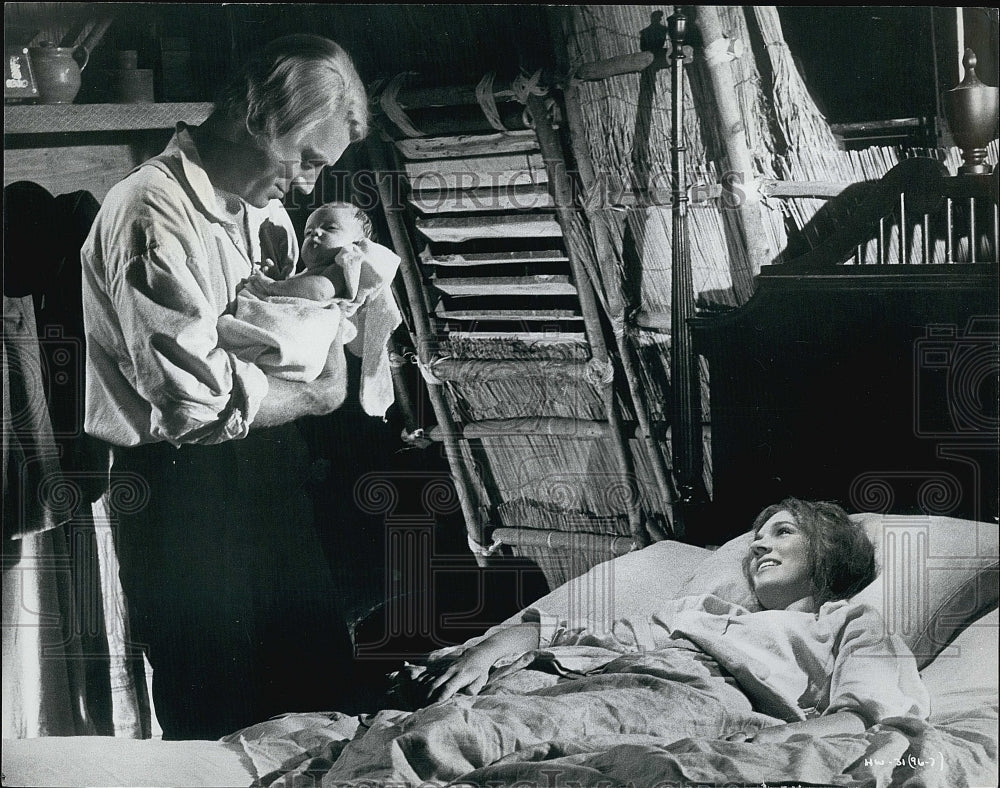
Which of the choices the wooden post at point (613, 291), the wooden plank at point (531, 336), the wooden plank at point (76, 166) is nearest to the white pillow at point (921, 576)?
the wooden post at point (613, 291)

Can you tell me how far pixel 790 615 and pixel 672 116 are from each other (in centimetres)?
126

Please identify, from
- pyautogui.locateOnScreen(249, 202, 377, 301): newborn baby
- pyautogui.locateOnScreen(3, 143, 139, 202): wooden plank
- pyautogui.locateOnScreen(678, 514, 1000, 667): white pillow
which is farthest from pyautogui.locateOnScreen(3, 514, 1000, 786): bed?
pyautogui.locateOnScreen(3, 143, 139, 202): wooden plank

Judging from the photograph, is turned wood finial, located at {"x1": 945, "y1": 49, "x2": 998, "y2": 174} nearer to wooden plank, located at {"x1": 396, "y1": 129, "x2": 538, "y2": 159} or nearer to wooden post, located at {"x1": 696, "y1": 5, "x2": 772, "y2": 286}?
wooden post, located at {"x1": 696, "y1": 5, "x2": 772, "y2": 286}

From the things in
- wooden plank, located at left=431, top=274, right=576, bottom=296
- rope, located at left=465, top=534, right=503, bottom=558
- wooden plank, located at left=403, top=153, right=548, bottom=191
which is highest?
wooden plank, located at left=403, top=153, right=548, bottom=191

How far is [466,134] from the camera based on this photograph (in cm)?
258

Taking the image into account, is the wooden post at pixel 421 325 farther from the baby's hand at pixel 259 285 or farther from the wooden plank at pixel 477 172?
the baby's hand at pixel 259 285

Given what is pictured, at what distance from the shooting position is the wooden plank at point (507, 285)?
261 cm

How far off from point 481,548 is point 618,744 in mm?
574

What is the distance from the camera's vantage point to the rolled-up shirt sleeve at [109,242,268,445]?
2.54 m

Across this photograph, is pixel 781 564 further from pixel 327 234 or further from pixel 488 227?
pixel 327 234

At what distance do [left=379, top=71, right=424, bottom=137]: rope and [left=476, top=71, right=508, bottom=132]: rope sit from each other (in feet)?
0.55

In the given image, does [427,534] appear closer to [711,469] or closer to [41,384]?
[711,469]

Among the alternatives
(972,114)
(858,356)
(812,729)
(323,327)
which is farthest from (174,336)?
(972,114)

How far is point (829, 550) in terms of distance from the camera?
8.52ft
